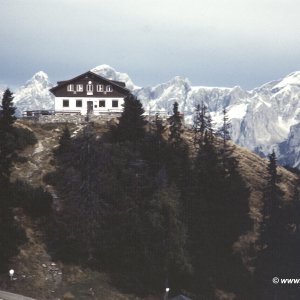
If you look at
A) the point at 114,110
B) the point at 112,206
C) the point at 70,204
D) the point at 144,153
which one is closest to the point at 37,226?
the point at 70,204

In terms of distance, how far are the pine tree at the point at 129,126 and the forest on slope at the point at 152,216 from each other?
0.14 meters

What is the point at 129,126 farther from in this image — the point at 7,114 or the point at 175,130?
the point at 7,114

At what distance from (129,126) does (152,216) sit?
75.0 ft

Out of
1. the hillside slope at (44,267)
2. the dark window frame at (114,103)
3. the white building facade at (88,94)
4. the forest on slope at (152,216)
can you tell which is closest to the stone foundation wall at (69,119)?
the forest on slope at (152,216)

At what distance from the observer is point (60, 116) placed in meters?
90.8

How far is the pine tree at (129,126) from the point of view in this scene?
79.8m

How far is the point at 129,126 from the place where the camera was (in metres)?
79.9

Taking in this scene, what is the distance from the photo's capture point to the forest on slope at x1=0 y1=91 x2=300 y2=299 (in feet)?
193

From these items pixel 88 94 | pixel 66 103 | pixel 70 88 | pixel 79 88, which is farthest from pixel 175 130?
pixel 70 88

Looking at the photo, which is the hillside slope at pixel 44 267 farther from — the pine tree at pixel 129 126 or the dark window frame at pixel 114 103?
the dark window frame at pixel 114 103

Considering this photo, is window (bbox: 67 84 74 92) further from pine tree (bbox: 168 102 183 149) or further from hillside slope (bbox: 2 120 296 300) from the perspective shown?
pine tree (bbox: 168 102 183 149)

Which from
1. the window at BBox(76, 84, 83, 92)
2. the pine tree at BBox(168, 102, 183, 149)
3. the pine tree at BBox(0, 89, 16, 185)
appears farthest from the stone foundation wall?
the pine tree at BBox(0, 89, 16, 185)

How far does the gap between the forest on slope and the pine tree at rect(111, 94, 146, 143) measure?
14cm

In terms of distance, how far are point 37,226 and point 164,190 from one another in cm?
1474
